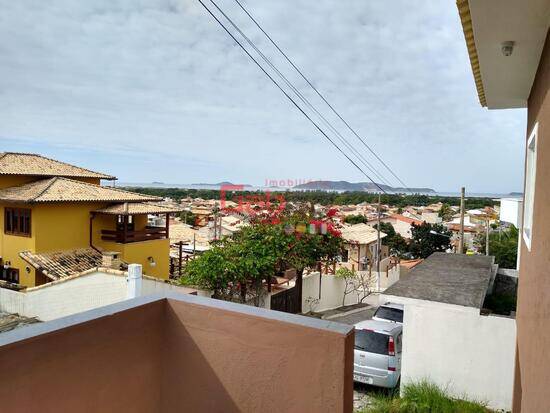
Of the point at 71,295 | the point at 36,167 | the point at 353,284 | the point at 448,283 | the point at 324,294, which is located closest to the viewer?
the point at 448,283

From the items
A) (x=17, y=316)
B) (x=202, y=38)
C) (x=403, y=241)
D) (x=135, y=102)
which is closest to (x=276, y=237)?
(x=202, y=38)

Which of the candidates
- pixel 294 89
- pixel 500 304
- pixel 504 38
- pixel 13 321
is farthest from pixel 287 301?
pixel 504 38

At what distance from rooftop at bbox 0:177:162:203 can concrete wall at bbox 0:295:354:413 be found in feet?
52.6

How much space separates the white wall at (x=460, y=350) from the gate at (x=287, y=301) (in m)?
A: 5.94

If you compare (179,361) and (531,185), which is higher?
(531,185)

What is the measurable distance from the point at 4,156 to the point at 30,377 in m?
22.6

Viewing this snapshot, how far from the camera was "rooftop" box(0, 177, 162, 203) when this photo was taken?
55.3ft

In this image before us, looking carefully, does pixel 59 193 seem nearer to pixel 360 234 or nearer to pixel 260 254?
pixel 260 254

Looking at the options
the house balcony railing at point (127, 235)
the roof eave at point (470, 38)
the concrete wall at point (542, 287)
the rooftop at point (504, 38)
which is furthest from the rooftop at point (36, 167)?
the concrete wall at point (542, 287)

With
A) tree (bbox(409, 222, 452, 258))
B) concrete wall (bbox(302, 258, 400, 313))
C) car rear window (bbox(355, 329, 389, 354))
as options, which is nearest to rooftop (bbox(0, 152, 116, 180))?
concrete wall (bbox(302, 258, 400, 313))

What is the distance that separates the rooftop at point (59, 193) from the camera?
663 inches

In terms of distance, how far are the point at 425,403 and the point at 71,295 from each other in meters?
9.05

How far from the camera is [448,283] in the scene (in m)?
7.61

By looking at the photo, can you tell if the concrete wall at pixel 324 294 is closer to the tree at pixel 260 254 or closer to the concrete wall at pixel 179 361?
the tree at pixel 260 254
